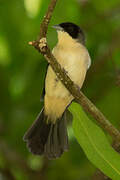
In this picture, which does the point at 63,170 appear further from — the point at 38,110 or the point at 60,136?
the point at 38,110

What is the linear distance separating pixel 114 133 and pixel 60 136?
1541 mm

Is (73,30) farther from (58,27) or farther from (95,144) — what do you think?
(95,144)

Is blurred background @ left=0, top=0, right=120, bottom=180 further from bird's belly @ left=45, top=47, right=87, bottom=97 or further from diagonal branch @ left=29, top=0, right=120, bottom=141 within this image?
diagonal branch @ left=29, top=0, right=120, bottom=141

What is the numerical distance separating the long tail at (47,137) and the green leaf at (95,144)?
1258mm

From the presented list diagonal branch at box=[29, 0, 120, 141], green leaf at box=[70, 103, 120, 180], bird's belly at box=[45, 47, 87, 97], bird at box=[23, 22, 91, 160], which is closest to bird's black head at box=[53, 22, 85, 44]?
bird at box=[23, 22, 91, 160]

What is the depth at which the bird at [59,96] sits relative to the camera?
4.07 meters

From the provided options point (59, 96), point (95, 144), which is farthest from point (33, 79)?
point (95, 144)

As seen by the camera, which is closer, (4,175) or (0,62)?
(4,175)

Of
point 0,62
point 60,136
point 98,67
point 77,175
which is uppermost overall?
point 0,62

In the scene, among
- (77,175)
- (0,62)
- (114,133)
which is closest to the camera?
(114,133)

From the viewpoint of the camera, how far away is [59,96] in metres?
4.27

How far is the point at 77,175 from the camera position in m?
4.14

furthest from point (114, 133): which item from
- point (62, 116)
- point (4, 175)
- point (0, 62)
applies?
point (0, 62)

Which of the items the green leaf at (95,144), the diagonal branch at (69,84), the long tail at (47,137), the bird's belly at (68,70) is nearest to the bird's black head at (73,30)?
the bird's belly at (68,70)
